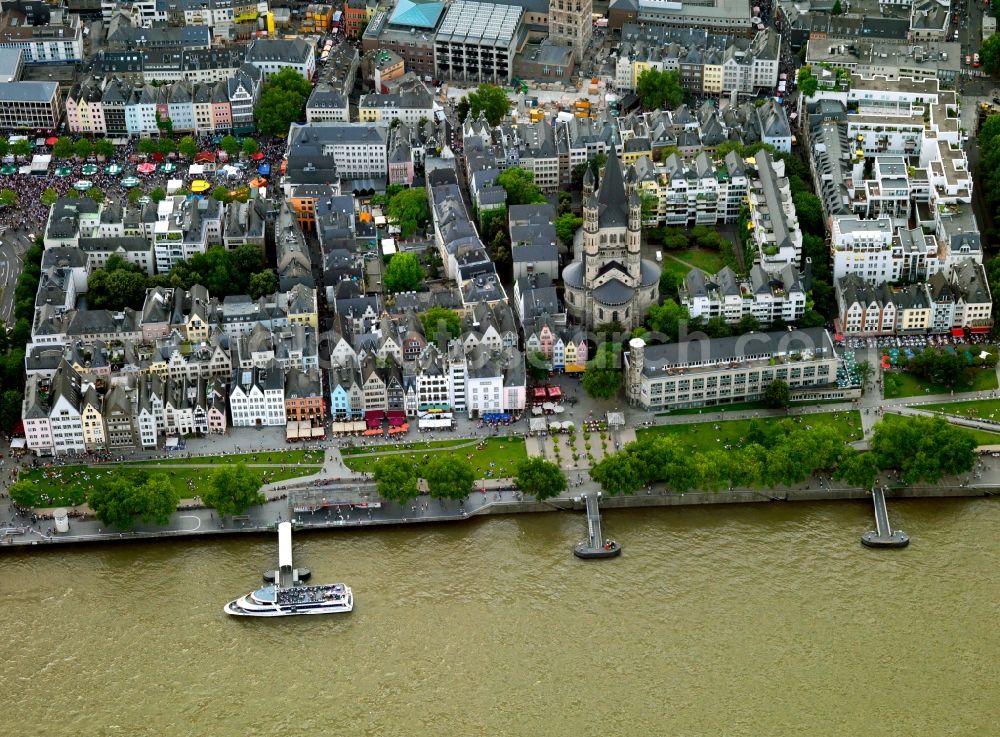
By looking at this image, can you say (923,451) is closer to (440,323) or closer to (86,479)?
(440,323)

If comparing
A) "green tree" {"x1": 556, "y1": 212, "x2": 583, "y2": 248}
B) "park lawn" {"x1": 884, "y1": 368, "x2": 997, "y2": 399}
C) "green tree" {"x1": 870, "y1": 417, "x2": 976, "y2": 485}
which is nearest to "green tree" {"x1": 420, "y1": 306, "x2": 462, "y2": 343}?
"green tree" {"x1": 556, "y1": 212, "x2": 583, "y2": 248}

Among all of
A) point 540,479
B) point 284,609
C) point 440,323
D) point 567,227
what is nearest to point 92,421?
point 284,609

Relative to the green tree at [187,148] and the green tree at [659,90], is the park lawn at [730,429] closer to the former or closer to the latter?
the green tree at [659,90]

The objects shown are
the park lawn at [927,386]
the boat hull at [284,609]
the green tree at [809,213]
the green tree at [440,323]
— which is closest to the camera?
the boat hull at [284,609]

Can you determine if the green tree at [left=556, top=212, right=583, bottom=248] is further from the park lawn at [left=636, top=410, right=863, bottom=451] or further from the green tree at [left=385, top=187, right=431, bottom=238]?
the park lawn at [left=636, top=410, right=863, bottom=451]

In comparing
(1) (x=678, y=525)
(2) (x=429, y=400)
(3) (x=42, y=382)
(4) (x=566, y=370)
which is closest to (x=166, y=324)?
(3) (x=42, y=382)

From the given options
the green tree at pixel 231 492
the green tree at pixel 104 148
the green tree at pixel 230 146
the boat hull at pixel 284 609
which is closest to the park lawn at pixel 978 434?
the boat hull at pixel 284 609
